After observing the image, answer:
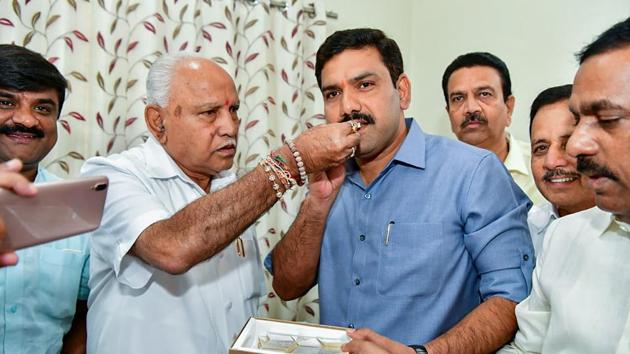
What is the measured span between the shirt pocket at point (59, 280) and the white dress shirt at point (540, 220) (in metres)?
1.39

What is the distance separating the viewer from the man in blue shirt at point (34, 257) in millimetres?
1435

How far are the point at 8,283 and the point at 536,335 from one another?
54.8 inches

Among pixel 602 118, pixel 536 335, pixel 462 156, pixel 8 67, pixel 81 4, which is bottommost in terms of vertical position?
pixel 536 335

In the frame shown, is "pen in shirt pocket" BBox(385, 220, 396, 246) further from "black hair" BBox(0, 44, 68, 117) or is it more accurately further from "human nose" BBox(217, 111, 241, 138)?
"black hair" BBox(0, 44, 68, 117)

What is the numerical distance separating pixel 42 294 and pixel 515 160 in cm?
190

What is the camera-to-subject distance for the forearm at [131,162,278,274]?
1.14m

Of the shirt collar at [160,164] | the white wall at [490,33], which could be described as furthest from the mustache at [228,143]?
the white wall at [490,33]

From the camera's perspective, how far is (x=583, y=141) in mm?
941

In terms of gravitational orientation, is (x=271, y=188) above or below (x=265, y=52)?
below

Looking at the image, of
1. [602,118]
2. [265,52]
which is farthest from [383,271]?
[265,52]

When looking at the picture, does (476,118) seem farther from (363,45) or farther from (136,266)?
(136,266)

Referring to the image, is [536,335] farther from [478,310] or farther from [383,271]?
[383,271]

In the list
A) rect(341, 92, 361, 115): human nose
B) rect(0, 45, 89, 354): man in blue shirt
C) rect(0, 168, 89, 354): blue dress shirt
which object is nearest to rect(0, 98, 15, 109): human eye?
rect(0, 45, 89, 354): man in blue shirt

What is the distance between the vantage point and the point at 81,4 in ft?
6.33
